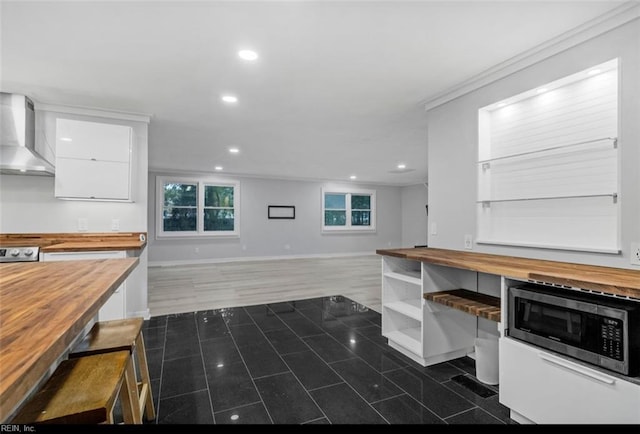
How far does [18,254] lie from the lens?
312 centimetres

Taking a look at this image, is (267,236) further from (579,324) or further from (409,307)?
(579,324)

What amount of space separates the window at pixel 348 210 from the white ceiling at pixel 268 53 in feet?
18.9

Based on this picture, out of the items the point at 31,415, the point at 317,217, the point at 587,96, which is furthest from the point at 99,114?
the point at 317,217

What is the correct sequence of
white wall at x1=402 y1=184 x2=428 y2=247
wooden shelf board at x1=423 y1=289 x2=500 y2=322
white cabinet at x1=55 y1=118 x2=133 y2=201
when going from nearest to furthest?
wooden shelf board at x1=423 y1=289 x2=500 y2=322
white cabinet at x1=55 y1=118 x2=133 y2=201
white wall at x1=402 y1=184 x2=428 y2=247

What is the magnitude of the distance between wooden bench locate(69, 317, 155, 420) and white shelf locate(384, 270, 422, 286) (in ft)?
6.60

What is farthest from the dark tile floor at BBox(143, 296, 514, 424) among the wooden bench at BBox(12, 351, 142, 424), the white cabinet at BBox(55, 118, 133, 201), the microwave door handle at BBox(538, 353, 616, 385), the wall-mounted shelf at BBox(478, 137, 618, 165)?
the wall-mounted shelf at BBox(478, 137, 618, 165)

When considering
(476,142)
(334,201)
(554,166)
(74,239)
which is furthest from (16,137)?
(334,201)

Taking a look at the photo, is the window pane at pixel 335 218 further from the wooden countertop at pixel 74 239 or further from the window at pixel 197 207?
the wooden countertop at pixel 74 239

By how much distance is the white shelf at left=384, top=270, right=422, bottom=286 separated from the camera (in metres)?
2.67

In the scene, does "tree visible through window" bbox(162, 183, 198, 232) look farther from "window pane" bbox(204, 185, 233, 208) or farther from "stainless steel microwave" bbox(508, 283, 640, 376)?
"stainless steel microwave" bbox(508, 283, 640, 376)

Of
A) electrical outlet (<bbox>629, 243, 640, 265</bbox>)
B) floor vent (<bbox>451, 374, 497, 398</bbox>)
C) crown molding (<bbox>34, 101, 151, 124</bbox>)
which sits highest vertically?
crown molding (<bbox>34, 101, 151, 124</bbox>)

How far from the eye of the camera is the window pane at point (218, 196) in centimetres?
852

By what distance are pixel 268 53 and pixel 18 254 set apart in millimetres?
3132

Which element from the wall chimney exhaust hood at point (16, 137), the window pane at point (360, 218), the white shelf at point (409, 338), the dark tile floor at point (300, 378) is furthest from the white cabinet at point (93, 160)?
the window pane at point (360, 218)
